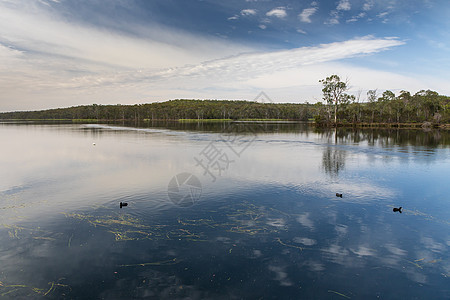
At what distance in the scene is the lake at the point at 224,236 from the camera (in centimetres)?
754

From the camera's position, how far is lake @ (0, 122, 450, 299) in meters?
7.54

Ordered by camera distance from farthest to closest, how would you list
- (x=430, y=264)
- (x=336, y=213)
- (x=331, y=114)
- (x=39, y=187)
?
(x=331, y=114) → (x=39, y=187) → (x=336, y=213) → (x=430, y=264)

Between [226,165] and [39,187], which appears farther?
[226,165]

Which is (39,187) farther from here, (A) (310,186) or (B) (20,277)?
(A) (310,186)

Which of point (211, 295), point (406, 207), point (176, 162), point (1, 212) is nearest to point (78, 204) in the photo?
point (1, 212)

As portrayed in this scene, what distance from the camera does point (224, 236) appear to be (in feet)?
33.8

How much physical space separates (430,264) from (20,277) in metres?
12.0

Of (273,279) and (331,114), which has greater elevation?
(331,114)

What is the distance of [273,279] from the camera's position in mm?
7828

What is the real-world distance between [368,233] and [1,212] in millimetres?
15721

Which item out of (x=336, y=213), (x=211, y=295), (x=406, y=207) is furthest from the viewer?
(x=406, y=207)

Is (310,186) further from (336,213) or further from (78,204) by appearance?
(78,204)

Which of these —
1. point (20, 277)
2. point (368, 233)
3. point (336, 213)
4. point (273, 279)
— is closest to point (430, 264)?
point (368, 233)

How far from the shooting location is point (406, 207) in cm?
1378
